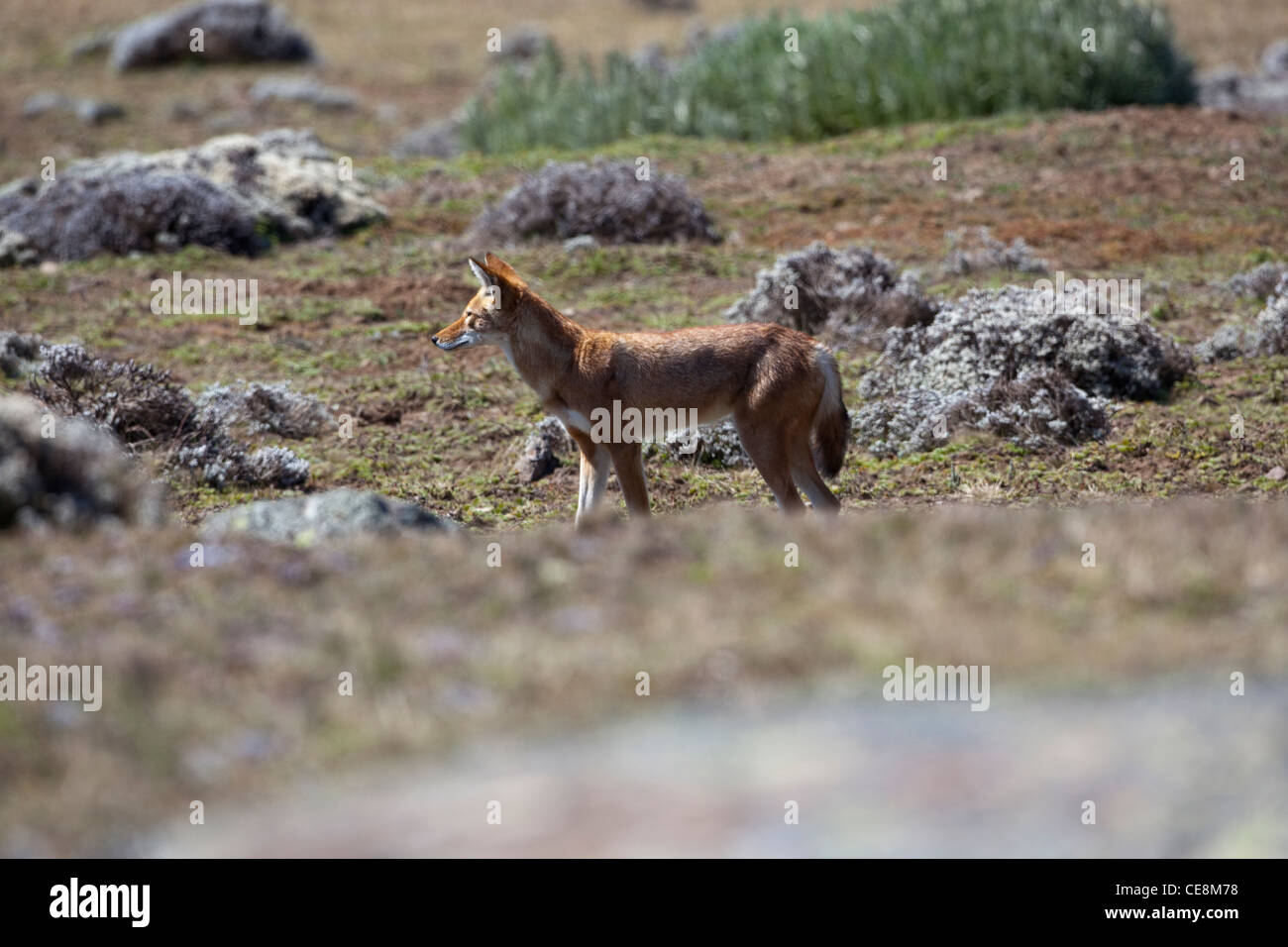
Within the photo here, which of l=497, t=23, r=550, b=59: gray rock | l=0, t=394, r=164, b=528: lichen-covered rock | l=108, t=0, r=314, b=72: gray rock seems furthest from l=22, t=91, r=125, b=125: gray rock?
l=0, t=394, r=164, b=528: lichen-covered rock

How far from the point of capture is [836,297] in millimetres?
13875

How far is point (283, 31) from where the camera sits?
3247 centimetres

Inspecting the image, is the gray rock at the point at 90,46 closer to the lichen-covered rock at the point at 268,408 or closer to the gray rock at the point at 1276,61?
the lichen-covered rock at the point at 268,408

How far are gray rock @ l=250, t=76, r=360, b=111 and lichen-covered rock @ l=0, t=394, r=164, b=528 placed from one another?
2244 cm

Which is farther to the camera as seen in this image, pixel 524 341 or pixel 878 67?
pixel 878 67

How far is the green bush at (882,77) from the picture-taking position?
68.4 ft

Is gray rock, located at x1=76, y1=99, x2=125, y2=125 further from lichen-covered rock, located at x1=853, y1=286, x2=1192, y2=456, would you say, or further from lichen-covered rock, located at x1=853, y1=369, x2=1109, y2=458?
lichen-covered rock, located at x1=853, y1=369, x2=1109, y2=458

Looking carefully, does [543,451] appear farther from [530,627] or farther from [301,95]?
[301,95]

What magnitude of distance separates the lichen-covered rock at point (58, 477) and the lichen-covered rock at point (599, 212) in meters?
9.67

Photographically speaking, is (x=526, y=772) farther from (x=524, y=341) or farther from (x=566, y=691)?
(x=524, y=341)

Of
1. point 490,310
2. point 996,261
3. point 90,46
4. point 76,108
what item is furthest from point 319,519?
point 90,46

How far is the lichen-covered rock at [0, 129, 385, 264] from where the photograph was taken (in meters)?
16.6
